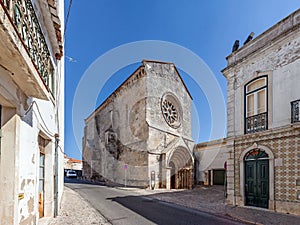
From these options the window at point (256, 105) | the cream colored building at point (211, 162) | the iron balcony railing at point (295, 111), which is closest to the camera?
the iron balcony railing at point (295, 111)

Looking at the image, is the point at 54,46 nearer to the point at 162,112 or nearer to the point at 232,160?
the point at 232,160

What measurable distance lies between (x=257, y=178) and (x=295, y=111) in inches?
124

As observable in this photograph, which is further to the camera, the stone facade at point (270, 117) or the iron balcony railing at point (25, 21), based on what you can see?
the stone facade at point (270, 117)

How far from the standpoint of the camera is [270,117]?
9602 mm

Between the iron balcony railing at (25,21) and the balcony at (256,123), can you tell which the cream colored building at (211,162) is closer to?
the balcony at (256,123)

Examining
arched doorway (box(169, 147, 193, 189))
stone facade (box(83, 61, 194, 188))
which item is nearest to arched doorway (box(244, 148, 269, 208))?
stone facade (box(83, 61, 194, 188))

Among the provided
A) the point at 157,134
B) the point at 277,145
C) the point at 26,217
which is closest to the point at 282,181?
the point at 277,145

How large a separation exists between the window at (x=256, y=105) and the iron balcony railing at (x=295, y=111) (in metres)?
1.21

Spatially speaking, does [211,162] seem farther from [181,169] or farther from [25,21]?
[25,21]

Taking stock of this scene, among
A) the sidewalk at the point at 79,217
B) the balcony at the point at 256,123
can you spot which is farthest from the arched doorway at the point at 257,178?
the sidewalk at the point at 79,217

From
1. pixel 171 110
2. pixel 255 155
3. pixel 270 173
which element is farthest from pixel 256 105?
pixel 171 110

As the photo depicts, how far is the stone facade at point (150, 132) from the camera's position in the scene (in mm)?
21500

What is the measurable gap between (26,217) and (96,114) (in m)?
34.8

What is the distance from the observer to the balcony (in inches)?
389
